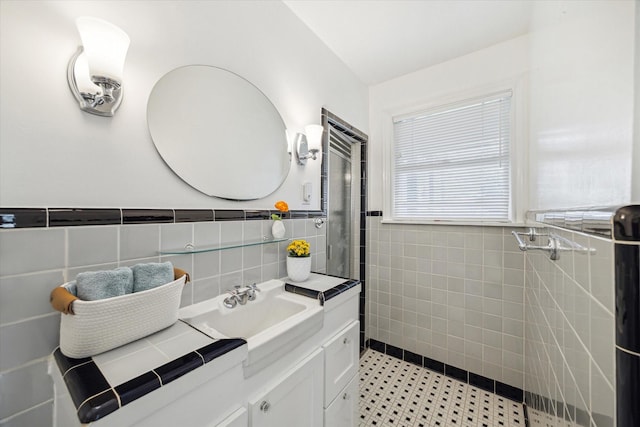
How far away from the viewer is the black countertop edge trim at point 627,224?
0.32m

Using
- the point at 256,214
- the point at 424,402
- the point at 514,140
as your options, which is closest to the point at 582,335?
the point at 256,214

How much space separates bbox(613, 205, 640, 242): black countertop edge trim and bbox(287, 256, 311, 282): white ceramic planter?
4.09 ft

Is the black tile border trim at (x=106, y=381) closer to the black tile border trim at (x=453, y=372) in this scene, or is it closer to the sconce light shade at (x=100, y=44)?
the sconce light shade at (x=100, y=44)

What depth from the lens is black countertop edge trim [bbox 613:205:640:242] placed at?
12.6 inches

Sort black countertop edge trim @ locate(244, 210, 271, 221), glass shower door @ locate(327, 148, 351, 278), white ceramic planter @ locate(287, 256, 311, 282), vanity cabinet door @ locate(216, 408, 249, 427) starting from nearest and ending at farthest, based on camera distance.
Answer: vanity cabinet door @ locate(216, 408, 249, 427)
black countertop edge trim @ locate(244, 210, 271, 221)
white ceramic planter @ locate(287, 256, 311, 282)
glass shower door @ locate(327, 148, 351, 278)

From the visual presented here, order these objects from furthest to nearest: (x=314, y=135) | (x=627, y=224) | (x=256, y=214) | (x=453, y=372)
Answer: (x=453, y=372) → (x=314, y=135) → (x=256, y=214) → (x=627, y=224)

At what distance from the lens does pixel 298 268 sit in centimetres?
144

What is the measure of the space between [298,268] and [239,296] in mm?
389

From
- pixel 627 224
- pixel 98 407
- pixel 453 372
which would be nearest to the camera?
pixel 627 224

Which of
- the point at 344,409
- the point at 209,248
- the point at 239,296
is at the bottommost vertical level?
the point at 344,409

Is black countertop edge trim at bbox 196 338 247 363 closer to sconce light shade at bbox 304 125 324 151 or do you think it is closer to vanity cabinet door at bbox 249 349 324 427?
vanity cabinet door at bbox 249 349 324 427

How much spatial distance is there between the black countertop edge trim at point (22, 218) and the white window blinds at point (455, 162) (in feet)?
7.54

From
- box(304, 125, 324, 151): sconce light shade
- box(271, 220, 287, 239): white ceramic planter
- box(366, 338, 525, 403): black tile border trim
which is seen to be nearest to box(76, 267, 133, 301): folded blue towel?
box(271, 220, 287, 239): white ceramic planter

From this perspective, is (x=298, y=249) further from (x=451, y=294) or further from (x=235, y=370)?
(x=451, y=294)
